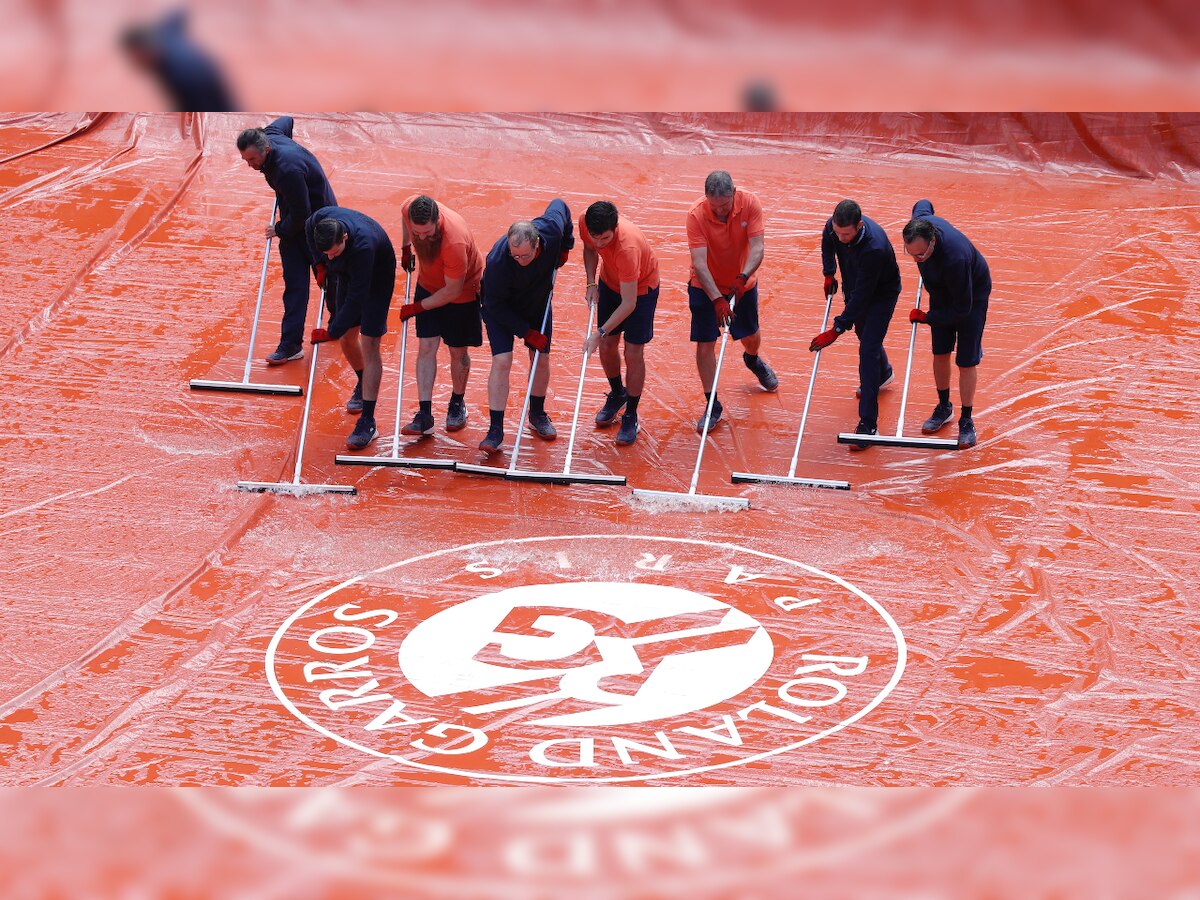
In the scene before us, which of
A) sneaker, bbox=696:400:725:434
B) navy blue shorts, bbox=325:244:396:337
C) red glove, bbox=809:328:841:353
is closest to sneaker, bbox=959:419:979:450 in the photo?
red glove, bbox=809:328:841:353

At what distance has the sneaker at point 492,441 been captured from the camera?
614 cm

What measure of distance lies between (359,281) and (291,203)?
0.81 m

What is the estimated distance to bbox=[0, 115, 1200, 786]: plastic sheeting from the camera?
4.24m

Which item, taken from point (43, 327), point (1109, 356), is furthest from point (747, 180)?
point (43, 327)

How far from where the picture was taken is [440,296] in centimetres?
600

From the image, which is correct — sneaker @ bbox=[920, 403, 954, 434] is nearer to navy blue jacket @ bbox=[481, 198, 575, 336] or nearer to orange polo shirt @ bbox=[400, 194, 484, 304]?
navy blue jacket @ bbox=[481, 198, 575, 336]

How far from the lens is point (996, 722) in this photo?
4277mm

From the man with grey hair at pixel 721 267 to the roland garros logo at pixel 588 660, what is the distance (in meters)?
1.17

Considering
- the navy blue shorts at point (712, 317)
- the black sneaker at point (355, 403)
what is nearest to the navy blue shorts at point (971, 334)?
the navy blue shorts at point (712, 317)

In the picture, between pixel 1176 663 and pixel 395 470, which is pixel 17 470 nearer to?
pixel 395 470
